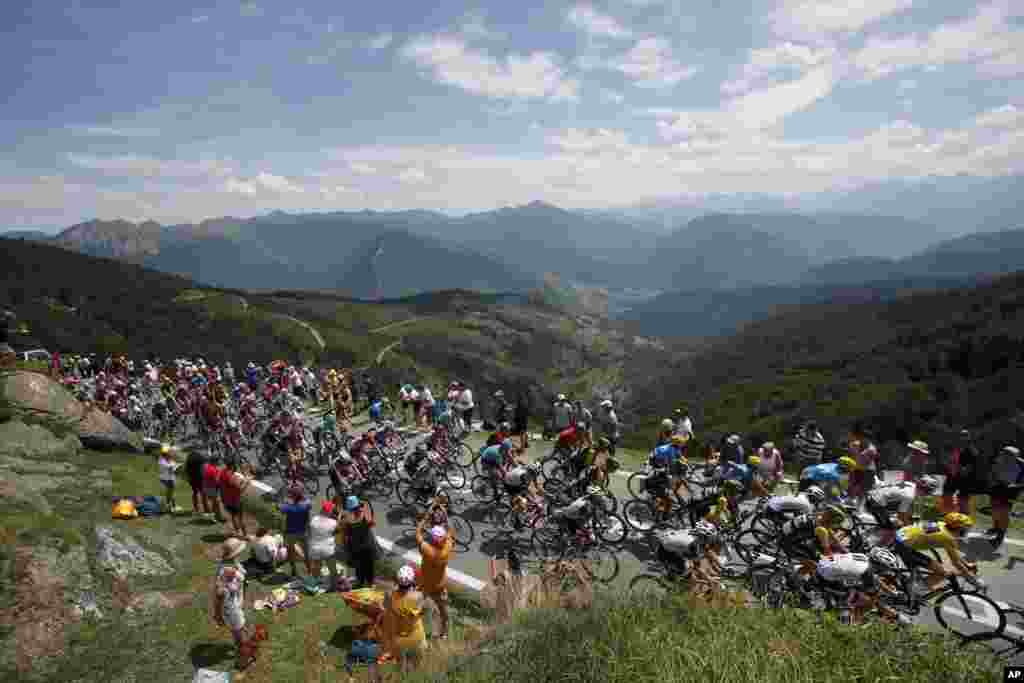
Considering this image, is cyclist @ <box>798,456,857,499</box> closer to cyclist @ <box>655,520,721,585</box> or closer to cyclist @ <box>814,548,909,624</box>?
cyclist @ <box>814,548,909,624</box>

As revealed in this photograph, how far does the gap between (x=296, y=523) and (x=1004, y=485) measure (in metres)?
15.2

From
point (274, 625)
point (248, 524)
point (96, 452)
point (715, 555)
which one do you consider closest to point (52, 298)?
point (96, 452)

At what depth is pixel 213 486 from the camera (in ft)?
46.2

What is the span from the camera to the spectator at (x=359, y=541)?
10.3m

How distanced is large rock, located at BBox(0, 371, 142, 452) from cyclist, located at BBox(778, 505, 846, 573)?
22412 mm

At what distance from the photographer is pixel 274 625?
977 centimetres

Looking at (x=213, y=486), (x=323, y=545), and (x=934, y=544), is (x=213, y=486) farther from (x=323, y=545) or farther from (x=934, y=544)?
(x=934, y=544)

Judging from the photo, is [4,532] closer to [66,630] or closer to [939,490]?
[66,630]

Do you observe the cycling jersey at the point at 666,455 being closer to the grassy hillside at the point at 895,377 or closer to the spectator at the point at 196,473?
the spectator at the point at 196,473

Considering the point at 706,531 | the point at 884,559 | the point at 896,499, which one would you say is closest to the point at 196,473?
the point at 706,531

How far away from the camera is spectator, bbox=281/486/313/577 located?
11.3m

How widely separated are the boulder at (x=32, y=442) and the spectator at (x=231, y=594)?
12.1 m

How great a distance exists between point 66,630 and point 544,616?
8.48 metres

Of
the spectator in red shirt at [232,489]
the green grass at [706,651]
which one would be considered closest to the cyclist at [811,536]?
the green grass at [706,651]
